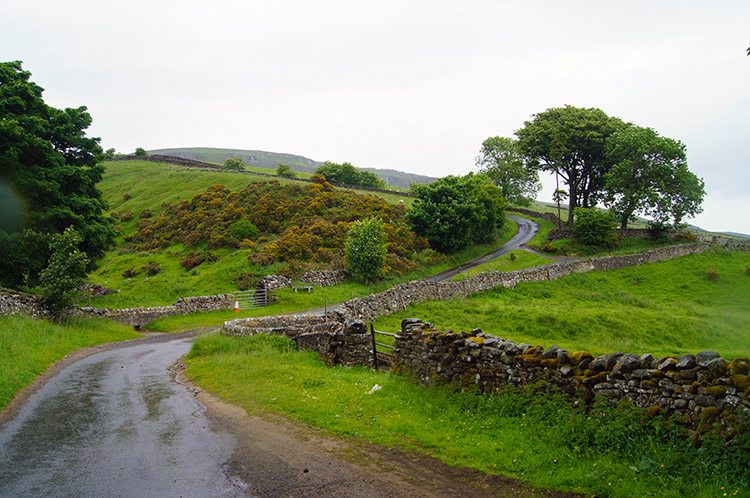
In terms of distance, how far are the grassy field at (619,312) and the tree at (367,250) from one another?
34.1 ft

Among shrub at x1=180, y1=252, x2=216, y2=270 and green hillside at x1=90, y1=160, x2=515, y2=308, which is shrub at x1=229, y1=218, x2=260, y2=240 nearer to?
green hillside at x1=90, y1=160, x2=515, y2=308

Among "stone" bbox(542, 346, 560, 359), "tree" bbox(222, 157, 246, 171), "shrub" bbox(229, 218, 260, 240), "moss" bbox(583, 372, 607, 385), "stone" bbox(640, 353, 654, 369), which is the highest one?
"tree" bbox(222, 157, 246, 171)

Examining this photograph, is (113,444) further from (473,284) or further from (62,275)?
(473,284)

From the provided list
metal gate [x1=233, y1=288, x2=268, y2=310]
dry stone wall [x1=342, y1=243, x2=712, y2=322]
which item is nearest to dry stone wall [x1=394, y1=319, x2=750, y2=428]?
dry stone wall [x1=342, y1=243, x2=712, y2=322]

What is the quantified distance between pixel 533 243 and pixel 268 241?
112 feet

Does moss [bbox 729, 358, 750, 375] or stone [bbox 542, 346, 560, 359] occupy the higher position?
moss [bbox 729, 358, 750, 375]

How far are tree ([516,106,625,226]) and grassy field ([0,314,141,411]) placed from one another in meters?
52.5

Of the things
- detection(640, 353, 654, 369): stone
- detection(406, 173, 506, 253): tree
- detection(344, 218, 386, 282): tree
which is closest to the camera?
detection(640, 353, 654, 369): stone

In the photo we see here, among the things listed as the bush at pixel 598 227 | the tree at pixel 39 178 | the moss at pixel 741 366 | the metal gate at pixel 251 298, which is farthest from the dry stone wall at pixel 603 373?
the bush at pixel 598 227

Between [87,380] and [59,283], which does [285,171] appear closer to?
[59,283]

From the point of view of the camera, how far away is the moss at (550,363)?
842 cm

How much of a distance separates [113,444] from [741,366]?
10.8 m

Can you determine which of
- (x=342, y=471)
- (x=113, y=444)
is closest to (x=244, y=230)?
(x=113, y=444)

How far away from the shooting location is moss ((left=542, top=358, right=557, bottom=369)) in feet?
27.6
